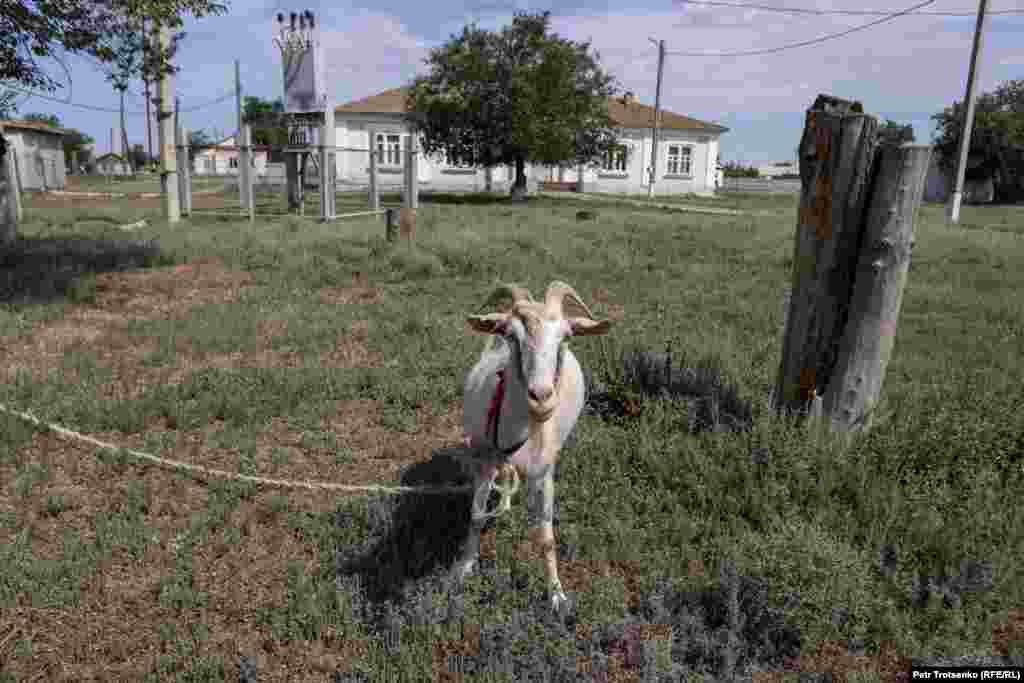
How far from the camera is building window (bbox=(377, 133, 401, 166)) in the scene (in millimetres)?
42625

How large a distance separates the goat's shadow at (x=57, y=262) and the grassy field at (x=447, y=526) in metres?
2.19

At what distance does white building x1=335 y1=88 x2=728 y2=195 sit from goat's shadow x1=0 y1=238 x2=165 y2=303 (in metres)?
→ 30.1

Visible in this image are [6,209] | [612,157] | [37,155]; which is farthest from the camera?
[612,157]

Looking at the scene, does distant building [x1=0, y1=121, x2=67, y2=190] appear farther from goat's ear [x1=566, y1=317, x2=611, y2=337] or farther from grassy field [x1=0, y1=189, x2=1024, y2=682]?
goat's ear [x1=566, y1=317, x2=611, y2=337]

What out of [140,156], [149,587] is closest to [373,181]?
[149,587]

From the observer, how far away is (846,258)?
14.5 feet

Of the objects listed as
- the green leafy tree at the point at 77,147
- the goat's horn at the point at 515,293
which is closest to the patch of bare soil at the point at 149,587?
the goat's horn at the point at 515,293

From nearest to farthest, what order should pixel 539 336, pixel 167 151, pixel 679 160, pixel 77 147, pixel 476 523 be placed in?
pixel 539 336
pixel 476 523
pixel 167 151
pixel 679 160
pixel 77 147

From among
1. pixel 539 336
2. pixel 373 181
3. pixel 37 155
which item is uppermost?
pixel 37 155

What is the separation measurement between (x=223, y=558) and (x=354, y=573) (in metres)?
0.79

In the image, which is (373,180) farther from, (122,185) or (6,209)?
(122,185)

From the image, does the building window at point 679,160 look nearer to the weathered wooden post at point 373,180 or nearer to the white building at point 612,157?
the white building at point 612,157

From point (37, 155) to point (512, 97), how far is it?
28.5m

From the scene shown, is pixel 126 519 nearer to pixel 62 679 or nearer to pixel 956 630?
pixel 62 679
